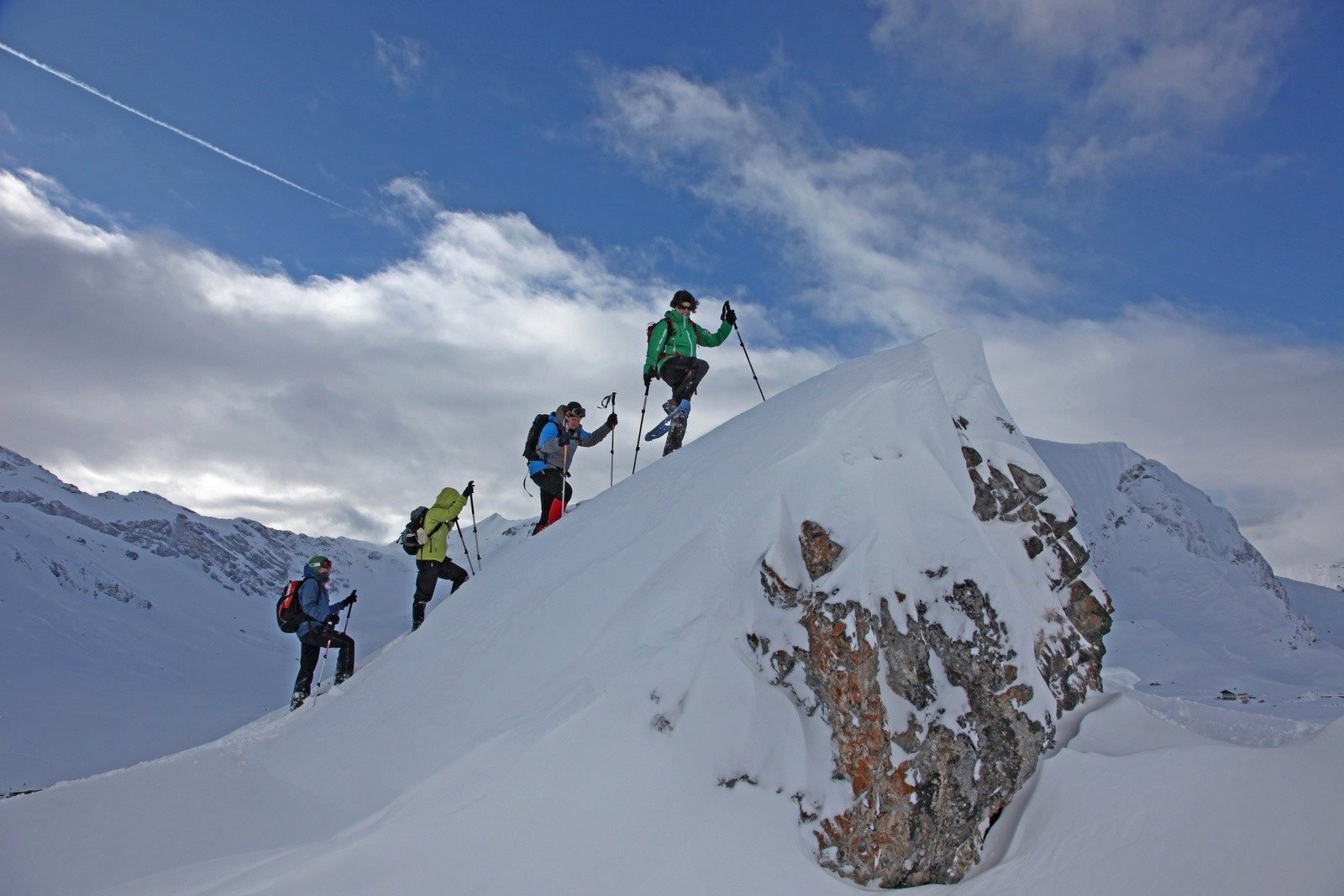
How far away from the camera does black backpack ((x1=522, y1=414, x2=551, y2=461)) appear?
12797mm

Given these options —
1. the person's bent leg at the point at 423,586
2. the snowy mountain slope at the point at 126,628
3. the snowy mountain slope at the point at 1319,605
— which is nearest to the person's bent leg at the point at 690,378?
the person's bent leg at the point at 423,586

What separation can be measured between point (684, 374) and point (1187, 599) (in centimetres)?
5432

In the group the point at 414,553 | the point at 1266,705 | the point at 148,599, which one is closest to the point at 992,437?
the point at 414,553

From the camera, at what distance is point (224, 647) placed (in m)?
67.1

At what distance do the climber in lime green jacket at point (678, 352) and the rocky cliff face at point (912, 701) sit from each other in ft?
21.6

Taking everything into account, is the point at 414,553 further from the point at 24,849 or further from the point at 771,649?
the point at 771,649

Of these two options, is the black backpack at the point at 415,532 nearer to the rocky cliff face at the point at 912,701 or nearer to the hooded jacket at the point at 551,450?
the hooded jacket at the point at 551,450

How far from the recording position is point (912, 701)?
544 cm

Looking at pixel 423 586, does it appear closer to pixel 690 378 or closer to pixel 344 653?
pixel 344 653

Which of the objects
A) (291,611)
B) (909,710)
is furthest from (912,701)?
(291,611)

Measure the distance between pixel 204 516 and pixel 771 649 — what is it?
447ft

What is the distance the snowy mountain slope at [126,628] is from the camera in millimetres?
36250

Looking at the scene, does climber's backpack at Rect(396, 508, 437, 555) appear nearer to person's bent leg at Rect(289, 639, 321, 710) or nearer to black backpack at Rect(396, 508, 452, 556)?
black backpack at Rect(396, 508, 452, 556)

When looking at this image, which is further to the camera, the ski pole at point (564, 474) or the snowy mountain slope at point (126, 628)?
the snowy mountain slope at point (126, 628)
